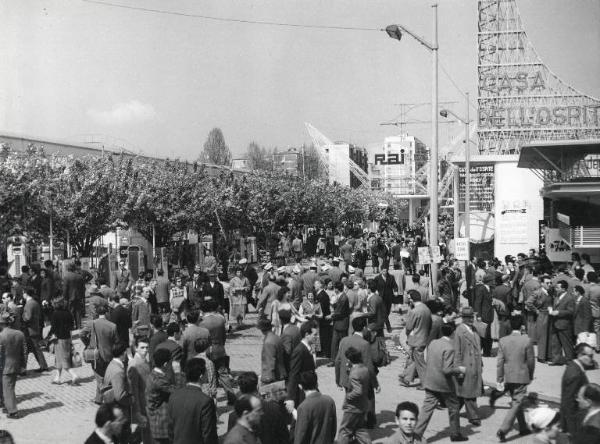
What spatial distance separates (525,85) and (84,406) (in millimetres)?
89144

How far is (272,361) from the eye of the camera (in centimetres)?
995

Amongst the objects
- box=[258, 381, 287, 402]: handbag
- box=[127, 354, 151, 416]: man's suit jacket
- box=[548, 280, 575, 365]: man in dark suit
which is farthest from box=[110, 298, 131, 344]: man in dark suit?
box=[548, 280, 575, 365]: man in dark suit

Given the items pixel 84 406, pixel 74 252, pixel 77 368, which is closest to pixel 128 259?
pixel 74 252

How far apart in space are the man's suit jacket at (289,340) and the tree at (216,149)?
8329 centimetres

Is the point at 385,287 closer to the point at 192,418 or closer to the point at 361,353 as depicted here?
the point at 361,353

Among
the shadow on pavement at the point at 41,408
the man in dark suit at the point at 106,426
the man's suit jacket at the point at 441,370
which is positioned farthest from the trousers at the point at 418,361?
the man in dark suit at the point at 106,426

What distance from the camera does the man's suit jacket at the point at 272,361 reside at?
992 centimetres

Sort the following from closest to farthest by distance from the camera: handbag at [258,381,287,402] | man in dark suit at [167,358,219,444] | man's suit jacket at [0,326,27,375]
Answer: man in dark suit at [167,358,219,444], handbag at [258,381,287,402], man's suit jacket at [0,326,27,375]

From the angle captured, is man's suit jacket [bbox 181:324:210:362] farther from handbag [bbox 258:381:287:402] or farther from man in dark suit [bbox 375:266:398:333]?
man in dark suit [bbox 375:266:398:333]

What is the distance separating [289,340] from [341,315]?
11.6ft

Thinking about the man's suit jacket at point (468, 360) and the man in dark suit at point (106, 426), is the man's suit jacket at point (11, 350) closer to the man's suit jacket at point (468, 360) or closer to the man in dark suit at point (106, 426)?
the man in dark suit at point (106, 426)

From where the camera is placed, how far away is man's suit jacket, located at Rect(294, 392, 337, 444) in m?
7.30

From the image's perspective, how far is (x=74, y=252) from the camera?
29562 mm

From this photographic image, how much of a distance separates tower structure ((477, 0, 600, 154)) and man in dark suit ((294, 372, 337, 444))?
87.9m
